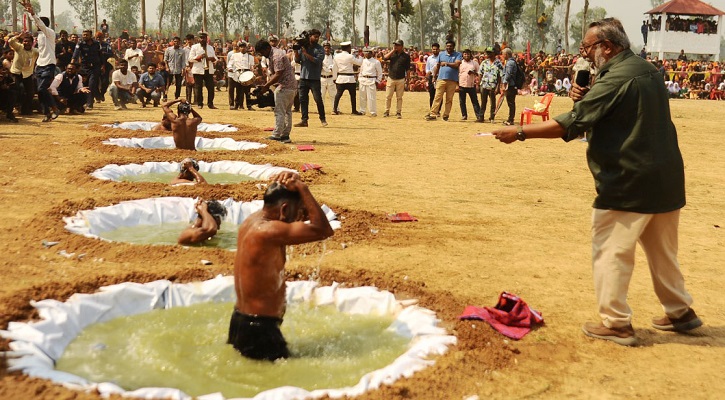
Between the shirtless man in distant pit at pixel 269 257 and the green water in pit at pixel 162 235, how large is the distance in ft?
8.88

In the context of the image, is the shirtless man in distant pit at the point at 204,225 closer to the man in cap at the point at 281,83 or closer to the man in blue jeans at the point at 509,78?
the man in cap at the point at 281,83

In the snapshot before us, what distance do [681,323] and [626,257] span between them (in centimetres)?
72

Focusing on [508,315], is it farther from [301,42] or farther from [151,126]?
[151,126]

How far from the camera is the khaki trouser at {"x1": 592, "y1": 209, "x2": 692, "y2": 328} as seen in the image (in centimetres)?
451

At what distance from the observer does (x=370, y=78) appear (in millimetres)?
18969

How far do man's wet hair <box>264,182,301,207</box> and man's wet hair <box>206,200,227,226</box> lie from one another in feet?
10.4

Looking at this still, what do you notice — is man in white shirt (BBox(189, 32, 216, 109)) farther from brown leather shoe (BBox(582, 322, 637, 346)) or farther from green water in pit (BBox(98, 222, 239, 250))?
brown leather shoe (BBox(582, 322, 637, 346))

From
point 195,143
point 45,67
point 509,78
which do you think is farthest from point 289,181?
point 509,78

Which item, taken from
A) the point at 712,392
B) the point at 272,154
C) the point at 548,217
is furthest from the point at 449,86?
the point at 712,392

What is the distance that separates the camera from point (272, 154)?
1187 cm

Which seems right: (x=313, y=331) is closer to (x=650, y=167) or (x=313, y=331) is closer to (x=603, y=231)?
(x=603, y=231)

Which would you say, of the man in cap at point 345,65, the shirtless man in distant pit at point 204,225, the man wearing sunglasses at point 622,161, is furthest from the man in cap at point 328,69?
the man wearing sunglasses at point 622,161

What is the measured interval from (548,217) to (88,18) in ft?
356

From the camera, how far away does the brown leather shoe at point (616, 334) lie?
461 centimetres
